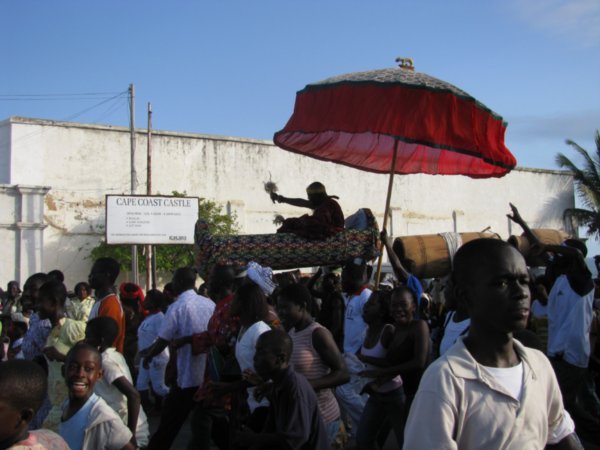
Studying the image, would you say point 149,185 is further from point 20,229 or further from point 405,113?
point 405,113

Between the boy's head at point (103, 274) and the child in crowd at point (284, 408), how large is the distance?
2.37 m

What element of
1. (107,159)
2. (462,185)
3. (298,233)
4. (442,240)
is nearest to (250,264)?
(298,233)

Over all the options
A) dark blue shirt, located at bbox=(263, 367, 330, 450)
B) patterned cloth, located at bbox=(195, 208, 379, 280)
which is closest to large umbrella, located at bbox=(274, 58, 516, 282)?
patterned cloth, located at bbox=(195, 208, 379, 280)

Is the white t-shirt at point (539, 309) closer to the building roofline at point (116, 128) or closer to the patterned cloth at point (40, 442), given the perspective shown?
the patterned cloth at point (40, 442)

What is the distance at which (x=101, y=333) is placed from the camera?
16.9 ft

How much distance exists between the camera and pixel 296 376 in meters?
4.18

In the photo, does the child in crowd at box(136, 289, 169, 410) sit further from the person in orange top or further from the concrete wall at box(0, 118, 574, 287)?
the concrete wall at box(0, 118, 574, 287)

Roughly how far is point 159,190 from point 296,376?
2578cm

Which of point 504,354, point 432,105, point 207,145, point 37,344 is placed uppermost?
point 207,145

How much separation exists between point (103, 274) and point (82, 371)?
7.24ft

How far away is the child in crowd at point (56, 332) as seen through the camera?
5547 millimetres

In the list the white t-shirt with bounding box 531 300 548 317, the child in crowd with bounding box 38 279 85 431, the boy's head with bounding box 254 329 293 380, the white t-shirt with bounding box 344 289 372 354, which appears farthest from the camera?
the white t-shirt with bounding box 531 300 548 317

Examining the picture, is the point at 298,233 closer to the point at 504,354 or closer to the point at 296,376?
the point at 296,376

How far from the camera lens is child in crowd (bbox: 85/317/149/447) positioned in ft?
15.7
